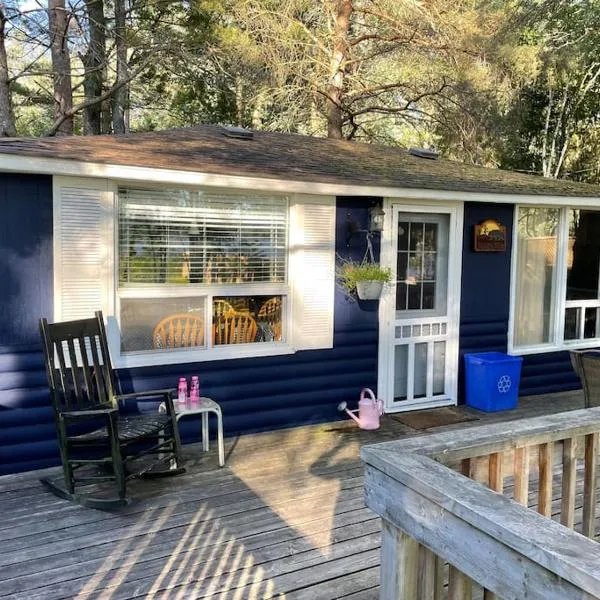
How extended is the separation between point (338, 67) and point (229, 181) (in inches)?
263

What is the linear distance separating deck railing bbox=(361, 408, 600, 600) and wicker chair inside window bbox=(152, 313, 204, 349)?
281 cm

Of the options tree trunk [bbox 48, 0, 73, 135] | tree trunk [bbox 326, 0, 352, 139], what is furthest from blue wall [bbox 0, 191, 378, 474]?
tree trunk [bbox 48, 0, 73, 135]

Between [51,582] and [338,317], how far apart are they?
2935mm

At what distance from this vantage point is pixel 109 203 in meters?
3.96

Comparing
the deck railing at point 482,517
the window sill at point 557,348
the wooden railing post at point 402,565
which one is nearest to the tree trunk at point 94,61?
the window sill at point 557,348

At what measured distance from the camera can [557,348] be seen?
239 inches

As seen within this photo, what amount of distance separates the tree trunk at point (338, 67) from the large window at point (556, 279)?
5207mm

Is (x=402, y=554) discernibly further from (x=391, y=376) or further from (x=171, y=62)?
(x=171, y=62)

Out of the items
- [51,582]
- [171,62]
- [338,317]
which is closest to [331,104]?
[171,62]

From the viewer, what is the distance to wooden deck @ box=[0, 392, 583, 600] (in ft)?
8.32

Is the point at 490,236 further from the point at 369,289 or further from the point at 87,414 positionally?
the point at 87,414

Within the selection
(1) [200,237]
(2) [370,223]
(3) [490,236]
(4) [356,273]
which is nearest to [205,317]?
(1) [200,237]

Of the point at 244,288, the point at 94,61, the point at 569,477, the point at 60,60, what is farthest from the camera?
the point at 94,61

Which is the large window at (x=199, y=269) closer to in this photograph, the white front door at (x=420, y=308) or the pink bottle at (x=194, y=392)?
the pink bottle at (x=194, y=392)
